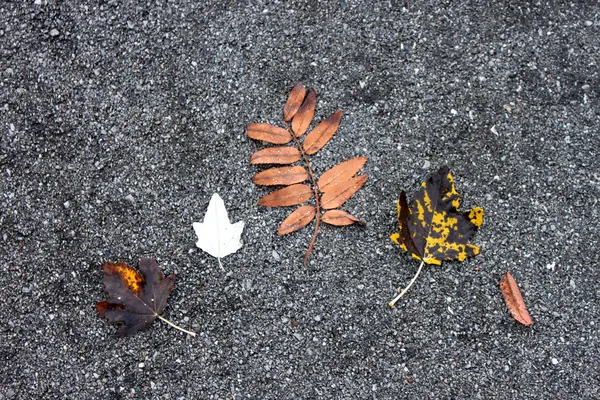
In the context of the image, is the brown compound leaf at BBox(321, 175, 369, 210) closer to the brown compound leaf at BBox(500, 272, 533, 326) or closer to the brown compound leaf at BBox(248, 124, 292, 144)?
the brown compound leaf at BBox(248, 124, 292, 144)

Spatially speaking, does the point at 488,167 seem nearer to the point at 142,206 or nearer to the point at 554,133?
the point at 554,133

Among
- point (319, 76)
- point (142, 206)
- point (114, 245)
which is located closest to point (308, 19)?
point (319, 76)

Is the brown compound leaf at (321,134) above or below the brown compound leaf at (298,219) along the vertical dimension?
above

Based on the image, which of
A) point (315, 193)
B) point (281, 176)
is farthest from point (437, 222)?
point (281, 176)

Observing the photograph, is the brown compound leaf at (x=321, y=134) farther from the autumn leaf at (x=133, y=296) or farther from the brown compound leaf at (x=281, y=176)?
the autumn leaf at (x=133, y=296)

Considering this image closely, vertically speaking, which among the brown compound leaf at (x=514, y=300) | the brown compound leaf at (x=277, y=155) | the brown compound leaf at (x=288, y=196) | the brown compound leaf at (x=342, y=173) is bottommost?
→ the brown compound leaf at (x=514, y=300)

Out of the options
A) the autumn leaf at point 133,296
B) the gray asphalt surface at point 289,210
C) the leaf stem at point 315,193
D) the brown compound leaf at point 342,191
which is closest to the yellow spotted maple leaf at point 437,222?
the gray asphalt surface at point 289,210

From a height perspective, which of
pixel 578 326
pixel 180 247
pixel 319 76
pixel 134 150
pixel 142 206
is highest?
pixel 319 76
